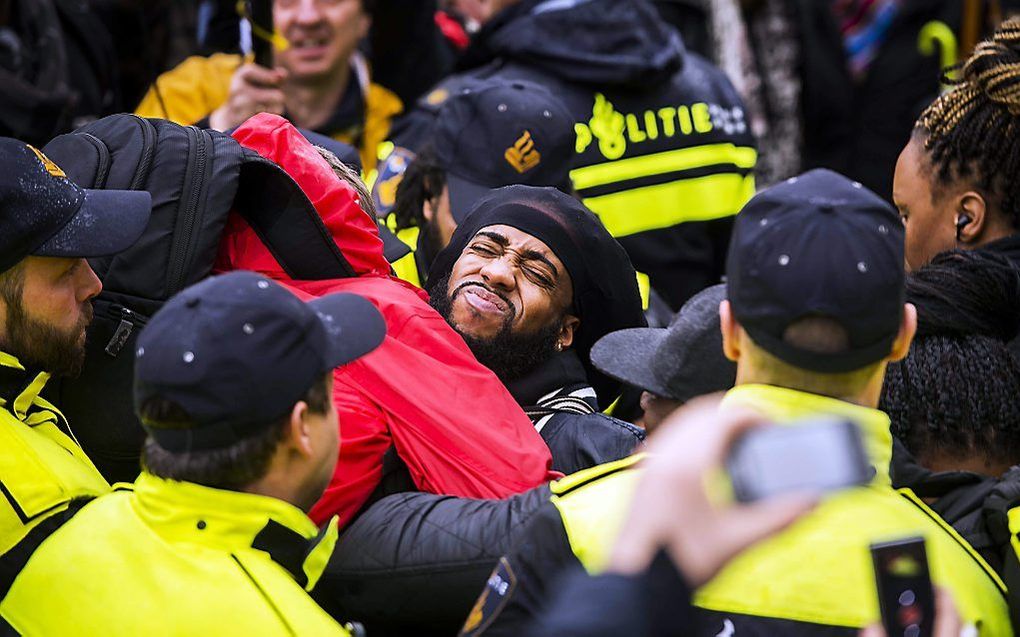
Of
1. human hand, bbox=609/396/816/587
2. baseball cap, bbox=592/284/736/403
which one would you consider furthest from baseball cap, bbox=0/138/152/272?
human hand, bbox=609/396/816/587

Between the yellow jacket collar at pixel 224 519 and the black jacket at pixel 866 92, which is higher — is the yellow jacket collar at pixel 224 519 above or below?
above

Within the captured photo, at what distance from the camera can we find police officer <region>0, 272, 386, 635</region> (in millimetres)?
2273

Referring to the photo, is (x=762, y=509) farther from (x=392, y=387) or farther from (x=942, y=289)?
(x=942, y=289)

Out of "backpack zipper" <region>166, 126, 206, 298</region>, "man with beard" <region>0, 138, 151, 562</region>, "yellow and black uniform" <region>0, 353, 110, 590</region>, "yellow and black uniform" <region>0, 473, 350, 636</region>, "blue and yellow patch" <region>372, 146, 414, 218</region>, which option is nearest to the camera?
"yellow and black uniform" <region>0, 473, 350, 636</region>

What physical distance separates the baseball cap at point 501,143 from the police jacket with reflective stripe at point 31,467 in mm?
1610

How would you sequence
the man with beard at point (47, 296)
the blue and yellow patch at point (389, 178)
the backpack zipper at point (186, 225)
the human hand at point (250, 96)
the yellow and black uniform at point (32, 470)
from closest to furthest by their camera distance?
1. the yellow and black uniform at point (32, 470)
2. the man with beard at point (47, 296)
3. the backpack zipper at point (186, 225)
4. the blue and yellow patch at point (389, 178)
5. the human hand at point (250, 96)

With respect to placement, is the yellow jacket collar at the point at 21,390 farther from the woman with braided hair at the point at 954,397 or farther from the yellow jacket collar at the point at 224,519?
the woman with braided hair at the point at 954,397

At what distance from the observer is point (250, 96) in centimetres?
490

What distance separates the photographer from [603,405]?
12.6ft

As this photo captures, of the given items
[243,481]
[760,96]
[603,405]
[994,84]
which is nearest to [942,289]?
[994,84]

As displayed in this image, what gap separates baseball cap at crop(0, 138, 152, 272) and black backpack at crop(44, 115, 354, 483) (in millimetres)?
120

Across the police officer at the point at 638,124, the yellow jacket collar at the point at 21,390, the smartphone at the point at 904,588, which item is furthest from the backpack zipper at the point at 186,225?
the police officer at the point at 638,124

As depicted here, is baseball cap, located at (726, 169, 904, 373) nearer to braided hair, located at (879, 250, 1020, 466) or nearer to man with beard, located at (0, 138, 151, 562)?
braided hair, located at (879, 250, 1020, 466)

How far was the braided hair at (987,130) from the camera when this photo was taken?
11.9ft
